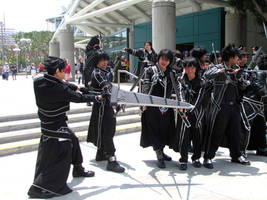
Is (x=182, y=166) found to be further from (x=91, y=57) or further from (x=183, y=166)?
(x=91, y=57)

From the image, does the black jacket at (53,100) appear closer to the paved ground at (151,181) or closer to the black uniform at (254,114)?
the paved ground at (151,181)

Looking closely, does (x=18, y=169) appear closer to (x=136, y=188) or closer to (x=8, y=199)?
(x=8, y=199)

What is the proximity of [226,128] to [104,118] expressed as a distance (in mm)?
2076

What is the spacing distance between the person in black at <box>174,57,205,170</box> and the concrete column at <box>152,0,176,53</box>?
8.11 metres

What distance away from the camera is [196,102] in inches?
179

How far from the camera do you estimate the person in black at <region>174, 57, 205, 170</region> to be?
4.46 metres

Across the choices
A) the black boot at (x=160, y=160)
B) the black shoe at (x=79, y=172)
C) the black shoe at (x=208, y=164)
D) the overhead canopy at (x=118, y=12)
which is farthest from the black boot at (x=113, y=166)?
the overhead canopy at (x=118, y=12)

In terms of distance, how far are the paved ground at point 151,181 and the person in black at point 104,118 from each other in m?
0.27

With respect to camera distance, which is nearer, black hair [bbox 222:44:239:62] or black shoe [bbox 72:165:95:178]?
black shoe [bbox 72:165:95:178]

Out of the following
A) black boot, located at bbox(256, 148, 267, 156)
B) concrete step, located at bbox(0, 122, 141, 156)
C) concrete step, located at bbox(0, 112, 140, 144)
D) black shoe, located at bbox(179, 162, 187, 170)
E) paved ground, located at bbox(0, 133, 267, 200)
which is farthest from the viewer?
concrete step, located at bbox(0, 112, 140, 144)

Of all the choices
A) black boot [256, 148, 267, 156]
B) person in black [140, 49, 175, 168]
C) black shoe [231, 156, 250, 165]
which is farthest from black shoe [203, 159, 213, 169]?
black boot [256, 148, 267, 156]

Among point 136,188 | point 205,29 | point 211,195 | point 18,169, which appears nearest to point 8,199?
point 18,169

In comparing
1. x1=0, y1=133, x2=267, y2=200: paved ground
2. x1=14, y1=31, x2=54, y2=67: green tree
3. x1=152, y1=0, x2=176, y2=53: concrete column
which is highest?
x1=14, y1=31, x2=54, y2=67: green tree

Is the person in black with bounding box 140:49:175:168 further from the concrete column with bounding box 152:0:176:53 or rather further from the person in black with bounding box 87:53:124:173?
the concrete column with bounding box 152:0:176:53
